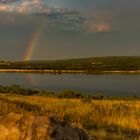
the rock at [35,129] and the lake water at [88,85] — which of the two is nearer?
the rock at [35,129]

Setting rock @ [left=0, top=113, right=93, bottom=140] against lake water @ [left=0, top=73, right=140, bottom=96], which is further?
lake water @ [left=0, top=73, right=140, bottom=96]

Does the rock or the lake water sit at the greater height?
the rock

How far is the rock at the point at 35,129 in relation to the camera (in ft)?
16.0

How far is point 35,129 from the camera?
4.95 metres

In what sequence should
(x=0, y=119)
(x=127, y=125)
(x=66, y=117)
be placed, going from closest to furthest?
1. (x=0, y=119)
2. (x=127, y=125)
3. (x=66, y=117)

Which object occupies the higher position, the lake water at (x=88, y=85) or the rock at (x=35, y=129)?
the rock at (x=35, y=129)

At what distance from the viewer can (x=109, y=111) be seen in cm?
1262

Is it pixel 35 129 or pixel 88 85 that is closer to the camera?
pixel 35 129

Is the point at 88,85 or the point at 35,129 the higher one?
the point at 35,129

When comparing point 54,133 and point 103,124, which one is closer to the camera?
point 54,133

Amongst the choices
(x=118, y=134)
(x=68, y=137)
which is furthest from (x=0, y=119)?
(x=118, y=134)

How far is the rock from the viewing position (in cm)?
489

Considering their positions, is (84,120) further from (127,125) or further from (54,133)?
(54,133)

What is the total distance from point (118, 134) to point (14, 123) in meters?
3.82
